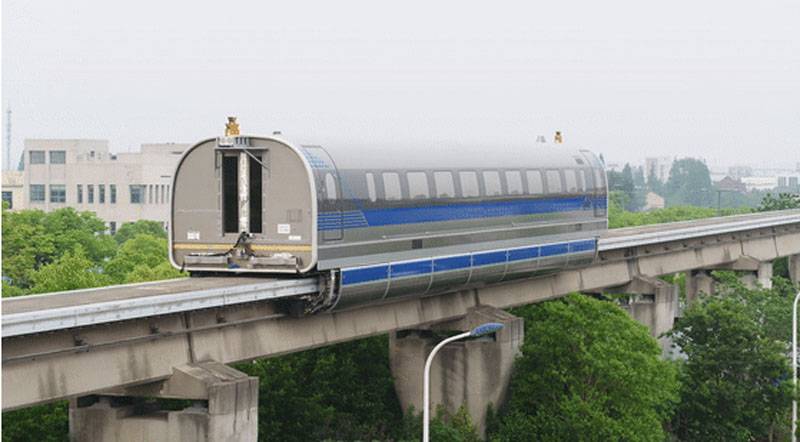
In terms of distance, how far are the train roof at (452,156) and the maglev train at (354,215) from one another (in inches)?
1.7

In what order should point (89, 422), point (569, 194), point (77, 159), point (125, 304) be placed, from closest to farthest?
point (125, 304) < point (89, 422) < point (569, 194) < point (77, 159)

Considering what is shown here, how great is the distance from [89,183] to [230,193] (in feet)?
416

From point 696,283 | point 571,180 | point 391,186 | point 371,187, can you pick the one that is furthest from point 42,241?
point 371,187

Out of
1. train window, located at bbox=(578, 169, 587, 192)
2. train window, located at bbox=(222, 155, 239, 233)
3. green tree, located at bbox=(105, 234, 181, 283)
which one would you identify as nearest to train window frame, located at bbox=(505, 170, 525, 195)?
train window, located at bbox=(578, 169, 587, 192)

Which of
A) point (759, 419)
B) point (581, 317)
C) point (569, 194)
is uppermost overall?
point (569, 194)

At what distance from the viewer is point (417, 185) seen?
1558 inches

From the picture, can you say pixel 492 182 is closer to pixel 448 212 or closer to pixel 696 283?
pixel 448 212

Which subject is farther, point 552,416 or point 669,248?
point 669,248

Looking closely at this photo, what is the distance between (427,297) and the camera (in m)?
43.9

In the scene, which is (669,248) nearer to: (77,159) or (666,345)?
(666,345)

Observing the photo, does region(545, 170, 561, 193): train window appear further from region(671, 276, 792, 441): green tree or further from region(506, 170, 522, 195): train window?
region(671, 276, 792, 441): green tree

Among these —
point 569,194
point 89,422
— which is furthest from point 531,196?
point 89,422

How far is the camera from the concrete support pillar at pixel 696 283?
70.2 metres

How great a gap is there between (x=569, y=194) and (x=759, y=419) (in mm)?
9190
